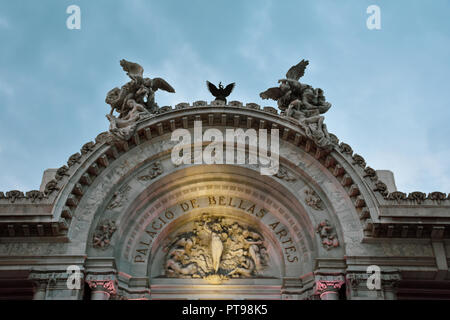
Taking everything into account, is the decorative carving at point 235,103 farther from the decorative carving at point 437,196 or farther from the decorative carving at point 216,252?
the decorative carving at point 437,196

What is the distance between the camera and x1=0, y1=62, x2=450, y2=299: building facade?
61.6ft

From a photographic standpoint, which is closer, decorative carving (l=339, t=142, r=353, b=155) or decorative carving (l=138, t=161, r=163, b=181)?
decorative carving (l=339, t=142, r=353, b=155)

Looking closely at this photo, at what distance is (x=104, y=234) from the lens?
19625 millimetres

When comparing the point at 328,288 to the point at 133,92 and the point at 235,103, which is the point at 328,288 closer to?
the point at 235,103

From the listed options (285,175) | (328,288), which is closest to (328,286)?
(328,288)

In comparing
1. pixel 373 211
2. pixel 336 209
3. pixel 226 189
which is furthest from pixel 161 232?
pixel 373 211

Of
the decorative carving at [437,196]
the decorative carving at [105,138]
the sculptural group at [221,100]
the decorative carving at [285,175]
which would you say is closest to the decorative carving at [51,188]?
the decorative carving at [105,138]

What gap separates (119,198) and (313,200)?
7287mm

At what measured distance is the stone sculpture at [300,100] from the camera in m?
21.5

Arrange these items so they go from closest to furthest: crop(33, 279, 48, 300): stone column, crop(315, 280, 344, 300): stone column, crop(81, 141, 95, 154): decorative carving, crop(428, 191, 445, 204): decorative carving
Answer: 1. crop(33, 279, 48, 300): stone column
2. crop(315, 280, 344, 300): stone column
3. crop(428, 191, 445, 204): decorative carving
4. crop(81, 141, 95, 154): decorative carving

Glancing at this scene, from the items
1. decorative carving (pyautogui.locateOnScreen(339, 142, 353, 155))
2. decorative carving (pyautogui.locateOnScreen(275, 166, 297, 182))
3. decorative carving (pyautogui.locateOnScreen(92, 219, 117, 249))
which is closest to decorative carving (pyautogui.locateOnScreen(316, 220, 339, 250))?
decorative carving (pyautogui.locateOnScreen(275, 166, 297, 182))

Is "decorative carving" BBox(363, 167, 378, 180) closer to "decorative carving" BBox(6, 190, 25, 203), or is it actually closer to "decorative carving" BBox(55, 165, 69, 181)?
"decorative carving" BBox(55, 165, 69, 181)

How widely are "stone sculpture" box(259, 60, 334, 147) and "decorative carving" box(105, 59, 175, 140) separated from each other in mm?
4624
